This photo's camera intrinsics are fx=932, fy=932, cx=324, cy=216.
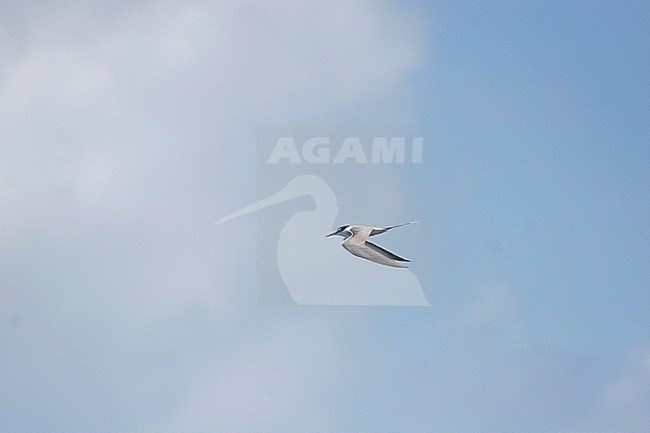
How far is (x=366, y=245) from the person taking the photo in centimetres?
559

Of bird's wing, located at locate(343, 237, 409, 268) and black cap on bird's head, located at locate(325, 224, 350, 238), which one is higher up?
black cap on bird's head, located at locate(325, 224, 350, 238)

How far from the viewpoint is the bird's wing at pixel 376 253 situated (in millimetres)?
5574

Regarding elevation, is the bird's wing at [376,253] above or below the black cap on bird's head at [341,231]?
below

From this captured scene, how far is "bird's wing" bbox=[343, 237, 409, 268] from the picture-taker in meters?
5.57

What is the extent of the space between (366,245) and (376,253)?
8cm

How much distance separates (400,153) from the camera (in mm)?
5531

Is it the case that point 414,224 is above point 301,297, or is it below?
above

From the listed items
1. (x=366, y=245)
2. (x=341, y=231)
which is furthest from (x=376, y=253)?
(x=341, y=231)

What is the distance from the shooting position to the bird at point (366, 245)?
5566 mm

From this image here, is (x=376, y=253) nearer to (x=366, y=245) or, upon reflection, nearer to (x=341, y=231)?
(x=366, y=245)

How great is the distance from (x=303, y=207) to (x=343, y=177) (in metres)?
0.30

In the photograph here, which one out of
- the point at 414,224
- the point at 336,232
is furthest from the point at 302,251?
the point at 414,224

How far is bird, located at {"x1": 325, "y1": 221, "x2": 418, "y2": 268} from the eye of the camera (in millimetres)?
5566

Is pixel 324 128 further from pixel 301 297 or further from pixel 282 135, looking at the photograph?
pixel 301 297
